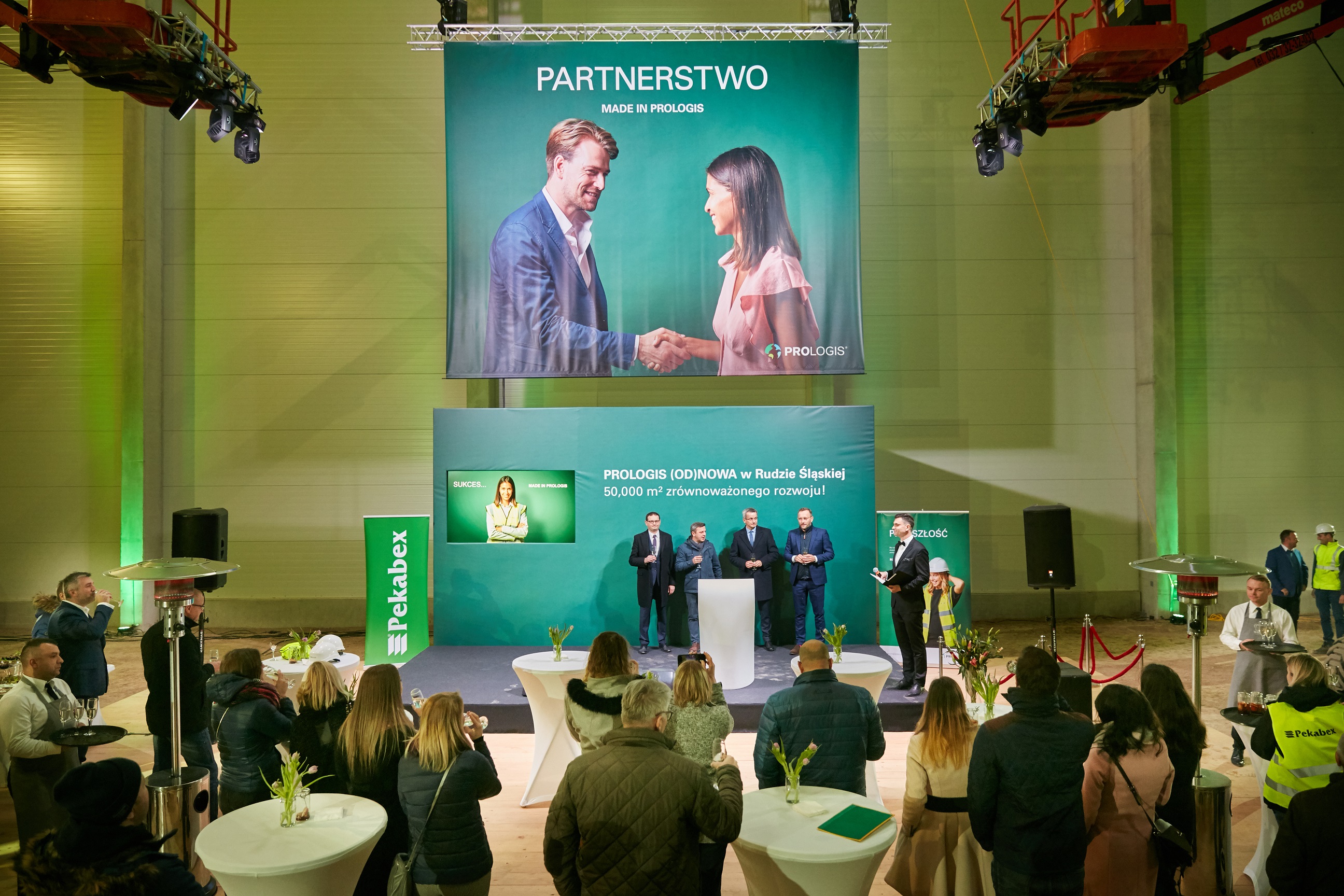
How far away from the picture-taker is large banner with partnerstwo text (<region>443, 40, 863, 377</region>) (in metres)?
9.51

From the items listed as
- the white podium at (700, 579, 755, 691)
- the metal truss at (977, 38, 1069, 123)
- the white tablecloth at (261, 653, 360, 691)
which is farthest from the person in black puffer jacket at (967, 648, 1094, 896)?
the metal truss at (977, 38, 1069, 123)

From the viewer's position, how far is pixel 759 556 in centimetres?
918

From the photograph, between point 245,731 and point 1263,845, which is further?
point 1263,845

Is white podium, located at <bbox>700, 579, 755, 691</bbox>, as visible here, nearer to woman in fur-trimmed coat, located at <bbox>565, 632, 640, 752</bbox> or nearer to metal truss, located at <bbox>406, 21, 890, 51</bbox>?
woman in fur-trimmed coat, located at <bbox>565, 632, 640, 752</bbox>

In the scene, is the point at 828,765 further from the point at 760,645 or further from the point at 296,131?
the point at 296,131

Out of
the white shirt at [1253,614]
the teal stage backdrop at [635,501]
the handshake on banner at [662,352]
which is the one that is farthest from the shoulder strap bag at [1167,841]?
the handshake on banner at [662,352]

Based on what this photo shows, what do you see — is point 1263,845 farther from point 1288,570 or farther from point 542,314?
point 542,314

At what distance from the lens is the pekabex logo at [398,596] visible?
30.0ft

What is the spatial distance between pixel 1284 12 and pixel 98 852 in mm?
8941

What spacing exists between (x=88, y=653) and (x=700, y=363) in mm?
5913

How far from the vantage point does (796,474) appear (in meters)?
9.65

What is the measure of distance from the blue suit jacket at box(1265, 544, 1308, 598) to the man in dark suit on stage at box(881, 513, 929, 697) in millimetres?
4884

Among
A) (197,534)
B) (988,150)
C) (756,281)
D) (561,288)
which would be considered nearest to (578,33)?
(561,288)

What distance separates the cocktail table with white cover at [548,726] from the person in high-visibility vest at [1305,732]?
3.71 meters
